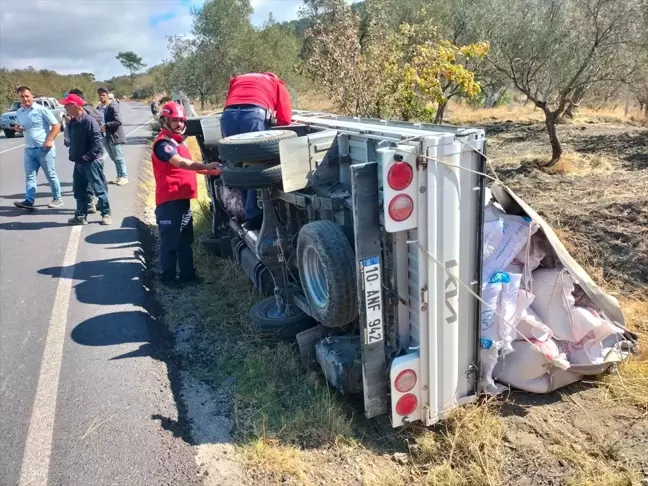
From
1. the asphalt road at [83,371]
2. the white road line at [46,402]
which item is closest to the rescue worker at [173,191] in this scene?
the asphalt road at [83,371]

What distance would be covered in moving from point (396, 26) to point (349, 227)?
22.4 meters

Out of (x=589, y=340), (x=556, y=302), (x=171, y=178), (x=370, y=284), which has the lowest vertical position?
(x=589, y=340)

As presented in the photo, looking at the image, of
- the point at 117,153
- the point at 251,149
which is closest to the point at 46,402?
the point at 251,149

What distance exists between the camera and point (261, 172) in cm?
370

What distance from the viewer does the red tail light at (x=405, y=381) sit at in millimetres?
2990

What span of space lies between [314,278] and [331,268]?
1.54 ft

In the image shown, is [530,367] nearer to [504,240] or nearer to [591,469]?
[591,469]

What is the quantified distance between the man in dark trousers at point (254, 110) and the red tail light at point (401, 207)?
2.20 meters

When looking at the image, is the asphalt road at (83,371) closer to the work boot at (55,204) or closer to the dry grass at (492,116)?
the work boot at (55,204)

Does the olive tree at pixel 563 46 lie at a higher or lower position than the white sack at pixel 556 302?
higher

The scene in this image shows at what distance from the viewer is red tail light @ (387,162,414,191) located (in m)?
2.68

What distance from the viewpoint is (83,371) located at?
3.79 m

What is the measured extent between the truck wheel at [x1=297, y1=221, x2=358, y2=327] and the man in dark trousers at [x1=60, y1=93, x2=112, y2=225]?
16.5ft

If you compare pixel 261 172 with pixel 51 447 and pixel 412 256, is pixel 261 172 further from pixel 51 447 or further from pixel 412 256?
pixel 51 447
